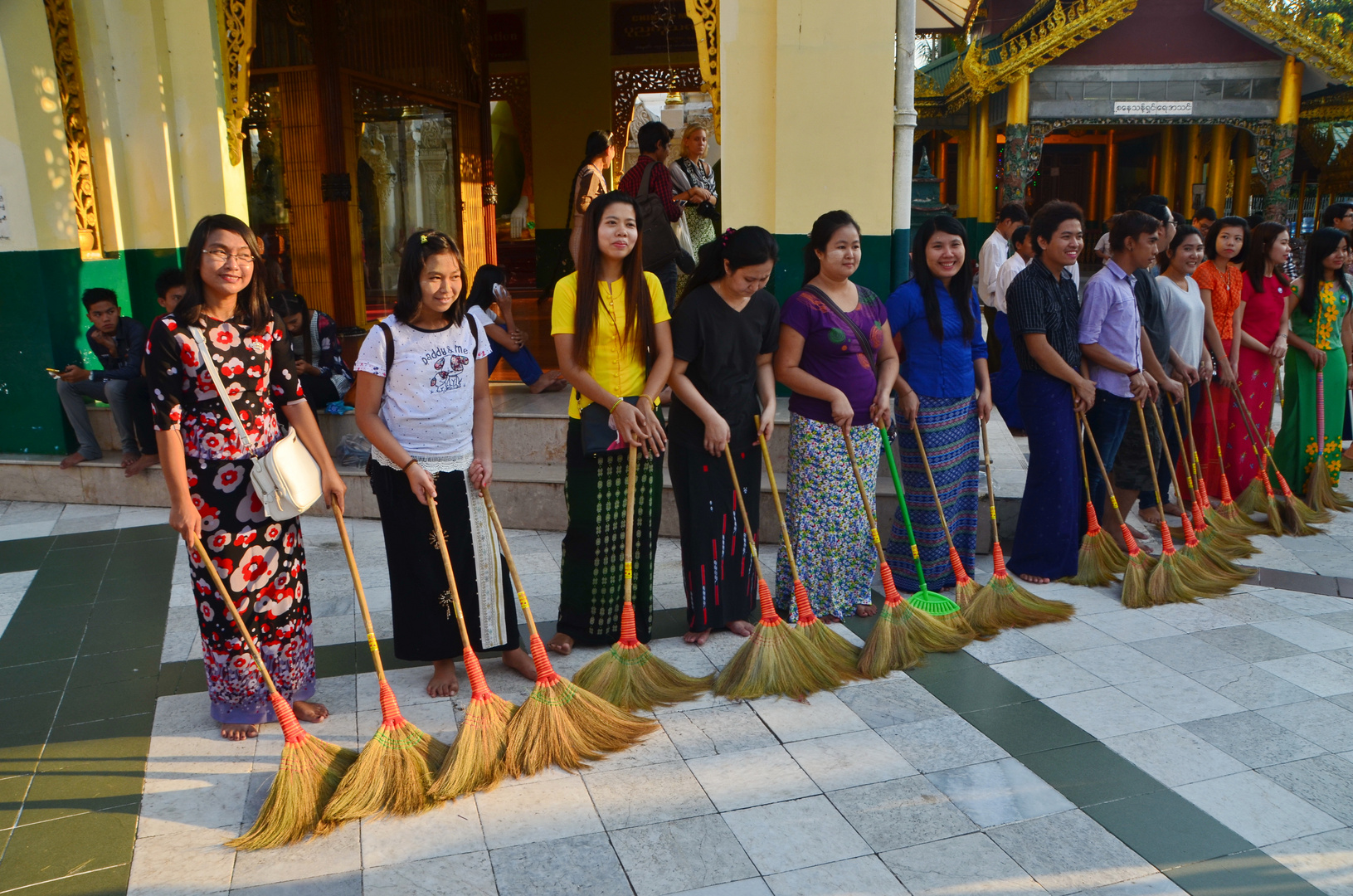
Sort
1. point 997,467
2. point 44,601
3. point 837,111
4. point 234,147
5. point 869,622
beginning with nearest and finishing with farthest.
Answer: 1. point 869,622
2. point 44,601
3. point 837,111
4. point 997,467
5. point 234,147

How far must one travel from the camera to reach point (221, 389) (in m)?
3.07

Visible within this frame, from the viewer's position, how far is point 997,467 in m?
5.98

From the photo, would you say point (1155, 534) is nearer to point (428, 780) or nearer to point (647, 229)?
point (647, 229)

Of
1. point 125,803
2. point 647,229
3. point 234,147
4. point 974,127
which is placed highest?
point 974,127

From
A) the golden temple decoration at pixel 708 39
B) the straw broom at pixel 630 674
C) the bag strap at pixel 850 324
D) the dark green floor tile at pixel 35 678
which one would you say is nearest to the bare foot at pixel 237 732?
the dark green floor tile at pixel 35 678

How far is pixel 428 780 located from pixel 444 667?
770 millimetres

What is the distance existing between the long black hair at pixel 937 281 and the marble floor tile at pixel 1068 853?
213cm

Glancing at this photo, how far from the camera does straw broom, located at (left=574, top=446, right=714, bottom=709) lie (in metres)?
3.37

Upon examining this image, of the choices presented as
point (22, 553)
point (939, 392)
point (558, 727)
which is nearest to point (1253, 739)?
point (939, 392)

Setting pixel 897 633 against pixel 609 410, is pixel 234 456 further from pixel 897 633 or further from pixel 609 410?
pixel 897 633

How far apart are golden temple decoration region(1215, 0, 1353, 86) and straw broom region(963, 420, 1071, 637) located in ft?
40.2

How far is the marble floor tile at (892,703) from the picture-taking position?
11.0 ft

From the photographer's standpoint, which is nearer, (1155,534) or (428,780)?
(428,780)

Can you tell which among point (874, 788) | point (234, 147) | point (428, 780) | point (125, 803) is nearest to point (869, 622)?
point (874, 788)
